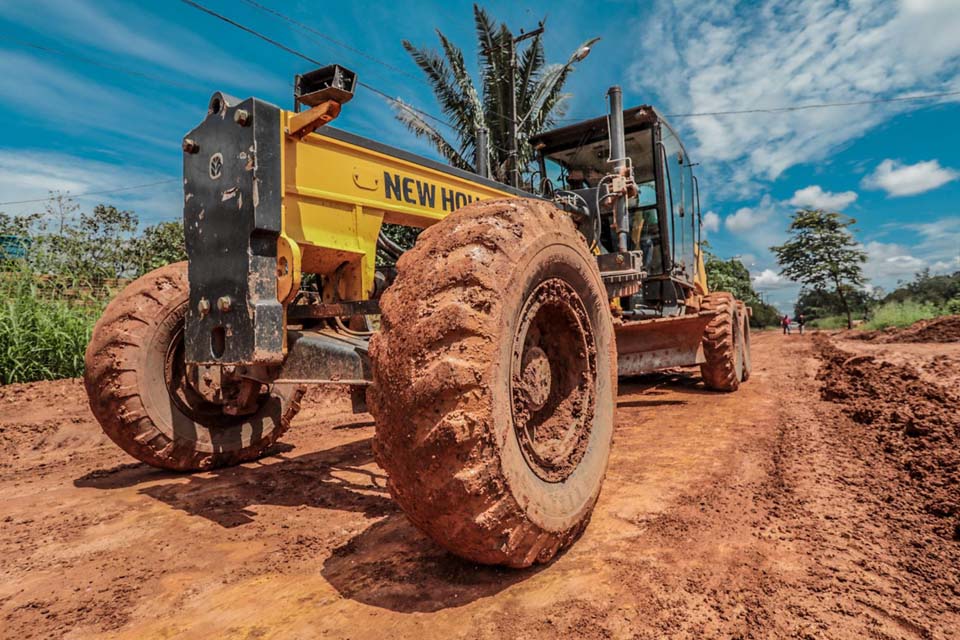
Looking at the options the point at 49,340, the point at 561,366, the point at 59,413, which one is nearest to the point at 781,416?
the point at 561,366

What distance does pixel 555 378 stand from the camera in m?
2.73

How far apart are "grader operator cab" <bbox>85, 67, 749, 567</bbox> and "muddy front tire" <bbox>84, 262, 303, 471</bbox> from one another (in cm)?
1

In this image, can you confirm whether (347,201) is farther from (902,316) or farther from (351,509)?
(902,316)

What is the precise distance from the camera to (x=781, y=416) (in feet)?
17.1

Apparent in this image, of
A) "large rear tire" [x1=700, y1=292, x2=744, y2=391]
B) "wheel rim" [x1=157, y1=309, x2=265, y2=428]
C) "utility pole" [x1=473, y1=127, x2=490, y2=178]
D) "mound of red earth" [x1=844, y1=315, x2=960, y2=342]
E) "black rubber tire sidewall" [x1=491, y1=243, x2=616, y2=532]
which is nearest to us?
"black rubber tire sidewall" [x1=491, y1=243, x2=616, y2=532]

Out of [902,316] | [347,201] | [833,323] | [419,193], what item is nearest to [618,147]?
[419,193]

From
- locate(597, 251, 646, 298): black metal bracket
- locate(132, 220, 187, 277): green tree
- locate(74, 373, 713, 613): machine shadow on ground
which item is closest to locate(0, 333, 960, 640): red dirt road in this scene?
locate(74, 373, 713, 613): machine shadow on ground

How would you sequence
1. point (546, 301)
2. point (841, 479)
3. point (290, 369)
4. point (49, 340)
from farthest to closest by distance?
point (49, 340)
point (841, 479)
point (290, 369)
point (546, 301)

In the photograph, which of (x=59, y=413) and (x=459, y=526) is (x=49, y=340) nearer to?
(x=59, y=413)

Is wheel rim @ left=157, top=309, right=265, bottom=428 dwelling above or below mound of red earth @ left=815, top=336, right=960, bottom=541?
above

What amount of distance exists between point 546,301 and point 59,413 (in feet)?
19.8

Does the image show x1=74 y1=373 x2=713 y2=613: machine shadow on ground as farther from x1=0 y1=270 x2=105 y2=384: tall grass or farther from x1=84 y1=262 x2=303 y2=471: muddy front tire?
x1=0 y1=270 x2=105 y2=384: tall grass

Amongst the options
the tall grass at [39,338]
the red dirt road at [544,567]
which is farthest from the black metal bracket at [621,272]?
the tall grass at [39,338]

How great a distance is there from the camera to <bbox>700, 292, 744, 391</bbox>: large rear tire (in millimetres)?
6379
